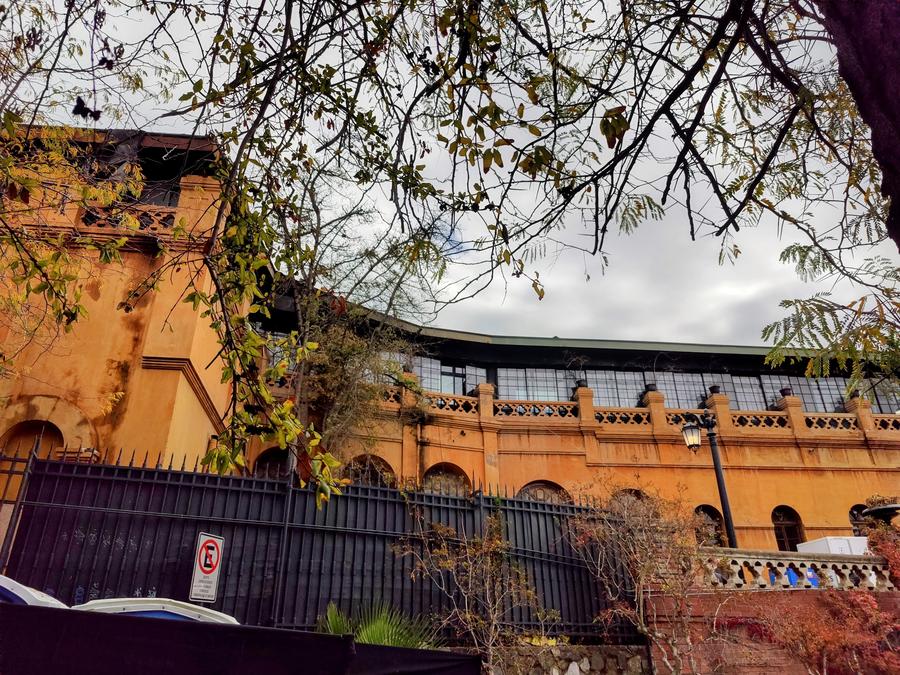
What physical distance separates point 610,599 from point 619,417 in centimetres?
1084

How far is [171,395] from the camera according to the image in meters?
10.5

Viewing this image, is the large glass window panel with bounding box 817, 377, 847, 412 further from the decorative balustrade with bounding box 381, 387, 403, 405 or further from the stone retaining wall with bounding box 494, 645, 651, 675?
the stone retaining wall with bounding box 494, 645, 651, 675

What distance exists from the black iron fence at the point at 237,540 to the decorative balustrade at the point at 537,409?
983cm

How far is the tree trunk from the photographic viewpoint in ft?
6.57

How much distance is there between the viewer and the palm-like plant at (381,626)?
7.02 m

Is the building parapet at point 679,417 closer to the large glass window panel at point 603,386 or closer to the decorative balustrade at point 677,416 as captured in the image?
the decorative balustrade at point 677,416

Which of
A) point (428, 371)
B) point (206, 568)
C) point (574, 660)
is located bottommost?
point (574, 660)

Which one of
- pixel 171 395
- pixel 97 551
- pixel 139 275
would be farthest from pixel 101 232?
pixel 97 551

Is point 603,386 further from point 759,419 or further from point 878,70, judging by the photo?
point 878,70

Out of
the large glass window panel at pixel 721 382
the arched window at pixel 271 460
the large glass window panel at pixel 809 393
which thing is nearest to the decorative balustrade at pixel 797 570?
the large glass window panel at pixel 721 382

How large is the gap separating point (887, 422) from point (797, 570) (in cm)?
1209

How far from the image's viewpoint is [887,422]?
795 inches

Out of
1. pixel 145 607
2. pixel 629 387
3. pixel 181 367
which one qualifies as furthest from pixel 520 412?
pixel 145 607

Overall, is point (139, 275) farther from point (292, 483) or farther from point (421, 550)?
point (421, 550)
